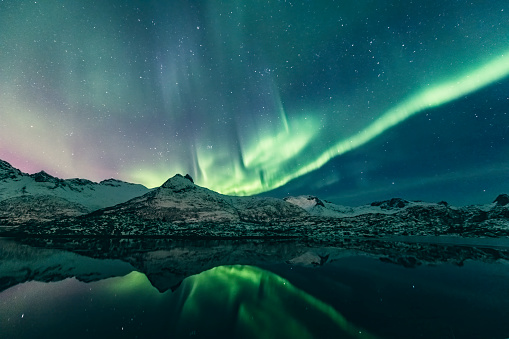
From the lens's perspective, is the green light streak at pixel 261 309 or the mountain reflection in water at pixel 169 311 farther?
the green light streak at pixel 261 309

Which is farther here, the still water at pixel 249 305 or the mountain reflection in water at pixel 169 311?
the still water at pixel 249 305

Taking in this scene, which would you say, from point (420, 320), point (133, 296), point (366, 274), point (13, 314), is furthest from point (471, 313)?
point (13, 314)

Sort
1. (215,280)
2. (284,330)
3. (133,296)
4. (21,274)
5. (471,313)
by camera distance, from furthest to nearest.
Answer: (21,274), (215,280), (133,296), (471,313), (284,330)

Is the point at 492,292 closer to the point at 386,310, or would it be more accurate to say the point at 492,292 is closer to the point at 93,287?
the point at 386,310

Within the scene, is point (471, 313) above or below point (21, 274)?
below

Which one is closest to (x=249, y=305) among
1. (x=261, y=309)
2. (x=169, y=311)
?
(x=261, y=309)

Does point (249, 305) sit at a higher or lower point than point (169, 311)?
lower

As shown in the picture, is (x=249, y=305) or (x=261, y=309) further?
(x=249, y=305)

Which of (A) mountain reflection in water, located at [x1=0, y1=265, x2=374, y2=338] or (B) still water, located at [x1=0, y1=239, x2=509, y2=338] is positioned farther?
(B) still water, located at [x1=0, y1=239, x2=509, y2=338]

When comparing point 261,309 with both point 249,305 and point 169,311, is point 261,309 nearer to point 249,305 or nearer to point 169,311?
point 249,305

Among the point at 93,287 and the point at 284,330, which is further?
the point at 93,287

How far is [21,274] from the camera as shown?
2516 cm

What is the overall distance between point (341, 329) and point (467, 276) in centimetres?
2547

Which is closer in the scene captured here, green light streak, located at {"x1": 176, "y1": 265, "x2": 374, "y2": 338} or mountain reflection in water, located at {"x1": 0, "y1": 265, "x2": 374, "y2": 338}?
mountain reflection in water, located at {"x1": 0, "y1": 265, "x2": 374, "y2": 338}
